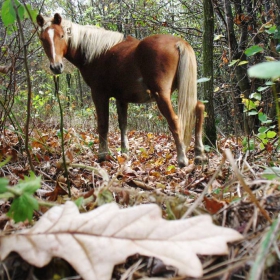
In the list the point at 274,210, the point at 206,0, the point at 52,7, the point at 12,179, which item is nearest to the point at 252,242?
the point at 274,210

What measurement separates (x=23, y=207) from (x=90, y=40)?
410 centimetres

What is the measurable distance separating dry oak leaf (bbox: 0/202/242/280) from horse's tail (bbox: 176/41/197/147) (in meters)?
3.16

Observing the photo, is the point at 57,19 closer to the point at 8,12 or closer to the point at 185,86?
the point at 185,86

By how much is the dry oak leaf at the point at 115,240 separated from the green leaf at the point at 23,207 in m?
0.07

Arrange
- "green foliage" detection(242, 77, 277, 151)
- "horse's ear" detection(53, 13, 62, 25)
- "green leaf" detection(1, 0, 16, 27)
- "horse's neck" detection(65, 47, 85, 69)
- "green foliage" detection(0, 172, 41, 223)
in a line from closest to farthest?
1. "green foliage" detection(0, 172, 41, 223)
2. "green leaf" detection(1, 0, 16, 27)
3. "green foliage" detection(242, 77, 277, 151)
4. "horse's ear" detection(53, 13, 62, 25)
5. "horse's neck" detection(65, 47, 85, 69)

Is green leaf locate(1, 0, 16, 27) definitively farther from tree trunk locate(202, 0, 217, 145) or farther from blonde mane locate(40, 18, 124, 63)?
tree trunk locate(202, 0, 217, 145)

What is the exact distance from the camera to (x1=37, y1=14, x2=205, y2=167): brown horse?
373cm

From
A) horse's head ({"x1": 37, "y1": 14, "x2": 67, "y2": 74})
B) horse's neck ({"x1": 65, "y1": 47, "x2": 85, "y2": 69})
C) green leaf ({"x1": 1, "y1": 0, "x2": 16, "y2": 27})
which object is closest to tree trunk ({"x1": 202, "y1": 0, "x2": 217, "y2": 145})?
horse's neck ({"x1": 65, "y1": 47, "x2": 85, "y2": 69})

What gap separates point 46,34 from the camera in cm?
405

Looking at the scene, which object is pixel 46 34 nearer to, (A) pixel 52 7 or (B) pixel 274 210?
(B) pixel 274 210

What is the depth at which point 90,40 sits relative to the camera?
4.57 m

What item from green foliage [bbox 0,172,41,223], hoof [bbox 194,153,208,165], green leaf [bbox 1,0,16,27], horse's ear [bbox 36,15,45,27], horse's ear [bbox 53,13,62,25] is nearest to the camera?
green foliage [bbox 0,172,41,223]

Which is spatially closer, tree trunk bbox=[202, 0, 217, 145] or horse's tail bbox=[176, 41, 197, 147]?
horse's tail bbox=[176, 41, 197, 147]

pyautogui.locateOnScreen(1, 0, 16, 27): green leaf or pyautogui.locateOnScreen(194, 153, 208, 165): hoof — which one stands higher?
pyautogui.locateOnScreen(1, 0, 16, 27): green leaf
